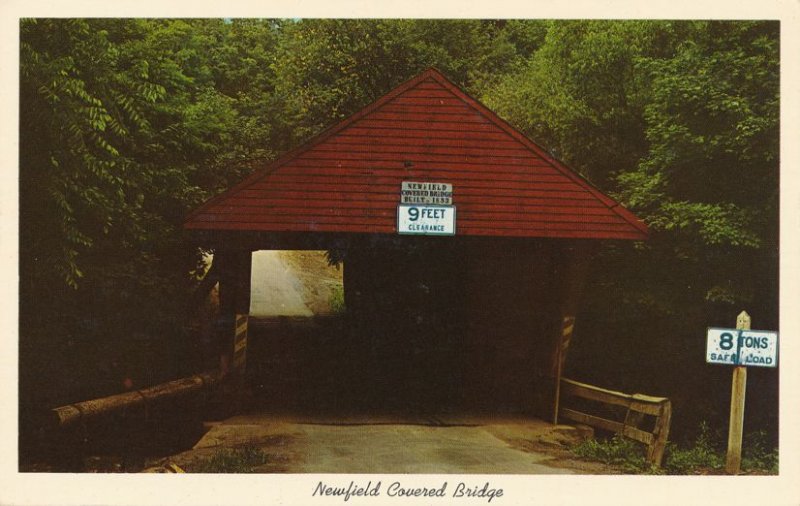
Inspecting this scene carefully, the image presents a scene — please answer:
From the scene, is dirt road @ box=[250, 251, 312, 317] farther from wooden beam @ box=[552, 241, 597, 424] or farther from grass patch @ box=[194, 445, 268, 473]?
grass patch @ box=[194, 445, 268, 473]

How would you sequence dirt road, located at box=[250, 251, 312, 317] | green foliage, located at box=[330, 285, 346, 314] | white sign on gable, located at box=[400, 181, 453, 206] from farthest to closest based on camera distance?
green foliage, located at box=[330, 285, 346, 314]
dirt road, located at box=[250, 251, 312, 317]
white sign on gable, located at box=[400, 181, 453, 206]

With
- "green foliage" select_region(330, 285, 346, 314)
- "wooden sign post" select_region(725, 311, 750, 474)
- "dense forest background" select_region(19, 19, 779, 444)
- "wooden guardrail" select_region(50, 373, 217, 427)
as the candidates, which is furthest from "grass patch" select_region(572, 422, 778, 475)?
"green foliage" select_region(330, 285, 346, 314)

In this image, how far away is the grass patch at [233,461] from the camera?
892 cm

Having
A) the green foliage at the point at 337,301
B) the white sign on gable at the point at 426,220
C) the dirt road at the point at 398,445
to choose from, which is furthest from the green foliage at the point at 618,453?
the green foliage at the point at 337,301

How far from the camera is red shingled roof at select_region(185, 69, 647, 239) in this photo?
11.2 m

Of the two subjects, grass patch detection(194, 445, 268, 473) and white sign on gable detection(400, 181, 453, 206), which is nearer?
grass patch detection(194, 445, 268, 473)

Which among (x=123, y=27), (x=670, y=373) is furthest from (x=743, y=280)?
(x=123, y=27)

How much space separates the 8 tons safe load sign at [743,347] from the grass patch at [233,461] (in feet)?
16.2

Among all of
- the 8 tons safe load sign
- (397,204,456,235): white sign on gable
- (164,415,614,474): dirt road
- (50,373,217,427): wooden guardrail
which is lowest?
(164,415,614,474): dirt road

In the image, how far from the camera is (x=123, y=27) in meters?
14.7

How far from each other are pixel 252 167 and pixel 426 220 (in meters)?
7.33

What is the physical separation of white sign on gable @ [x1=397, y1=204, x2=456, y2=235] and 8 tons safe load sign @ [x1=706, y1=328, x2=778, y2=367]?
4.03m

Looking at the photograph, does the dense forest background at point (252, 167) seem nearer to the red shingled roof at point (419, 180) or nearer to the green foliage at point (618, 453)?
the green foliage at point (618, 453)
